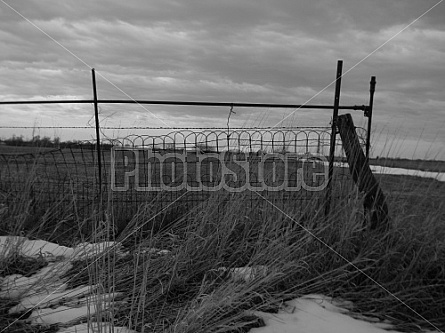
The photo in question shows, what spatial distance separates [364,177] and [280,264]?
1.41 metres

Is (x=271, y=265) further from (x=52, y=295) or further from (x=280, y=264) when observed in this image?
(x=52, y=295)

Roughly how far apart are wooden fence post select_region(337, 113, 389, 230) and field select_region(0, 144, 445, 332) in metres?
0.13

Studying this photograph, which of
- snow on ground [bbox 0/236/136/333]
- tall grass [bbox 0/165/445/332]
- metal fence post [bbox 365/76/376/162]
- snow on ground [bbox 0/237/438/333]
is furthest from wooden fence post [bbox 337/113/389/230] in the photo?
snow on ground [bbox 0/236/136/333]

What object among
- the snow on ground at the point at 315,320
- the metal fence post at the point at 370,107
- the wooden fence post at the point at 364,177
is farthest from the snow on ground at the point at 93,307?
the metal fence post at the point at 370,107

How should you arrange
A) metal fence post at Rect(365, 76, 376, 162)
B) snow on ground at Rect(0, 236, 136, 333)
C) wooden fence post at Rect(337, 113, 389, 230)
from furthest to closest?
metal fence post at Rect(365, 76, 376, 162) < wooden fence post at Rect(337, 113, 389, 230) < snow on ground at Rect(0, 236, 136, 333)

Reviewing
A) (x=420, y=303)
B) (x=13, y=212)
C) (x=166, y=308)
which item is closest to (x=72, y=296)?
(x=166, y=308)

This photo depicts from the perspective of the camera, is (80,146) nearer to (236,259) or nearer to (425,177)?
(236,259)

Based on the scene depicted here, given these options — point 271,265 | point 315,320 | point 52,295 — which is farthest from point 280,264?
point 52,295

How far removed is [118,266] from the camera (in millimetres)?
3051

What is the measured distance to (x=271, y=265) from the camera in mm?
2859

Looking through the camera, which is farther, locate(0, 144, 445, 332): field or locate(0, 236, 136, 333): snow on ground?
locate(0, 144, 445, 332): field

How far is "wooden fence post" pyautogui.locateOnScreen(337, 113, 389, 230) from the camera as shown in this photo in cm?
363

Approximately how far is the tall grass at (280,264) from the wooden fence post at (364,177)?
113mm

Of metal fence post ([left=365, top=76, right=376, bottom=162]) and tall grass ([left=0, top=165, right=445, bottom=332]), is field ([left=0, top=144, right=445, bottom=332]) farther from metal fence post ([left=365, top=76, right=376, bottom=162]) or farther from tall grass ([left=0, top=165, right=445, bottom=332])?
metal fence post ([left=365, top=76, right=376, bottom=162])
